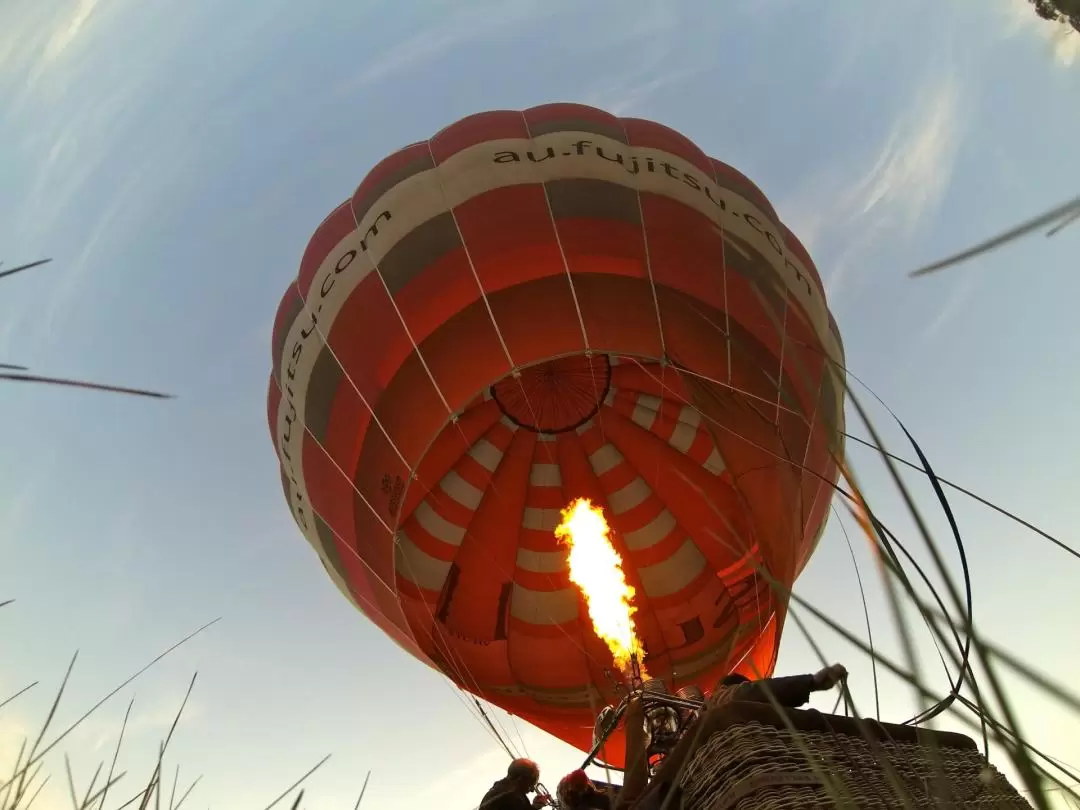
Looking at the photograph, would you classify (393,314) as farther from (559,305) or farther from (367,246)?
(559,305)

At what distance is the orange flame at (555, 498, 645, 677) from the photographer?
679 cm

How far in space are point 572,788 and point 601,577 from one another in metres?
3.69

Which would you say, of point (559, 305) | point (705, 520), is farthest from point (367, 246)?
point (705, 520)

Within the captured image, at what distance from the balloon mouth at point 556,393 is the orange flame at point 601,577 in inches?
34.7

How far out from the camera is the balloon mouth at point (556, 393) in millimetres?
7324

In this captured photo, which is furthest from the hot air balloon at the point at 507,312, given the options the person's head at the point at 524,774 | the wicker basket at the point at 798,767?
the wicker basket at the point at 798,767

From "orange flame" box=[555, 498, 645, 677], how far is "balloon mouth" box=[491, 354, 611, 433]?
88cm

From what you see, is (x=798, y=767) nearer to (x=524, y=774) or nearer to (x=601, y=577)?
(x=524, y=774)

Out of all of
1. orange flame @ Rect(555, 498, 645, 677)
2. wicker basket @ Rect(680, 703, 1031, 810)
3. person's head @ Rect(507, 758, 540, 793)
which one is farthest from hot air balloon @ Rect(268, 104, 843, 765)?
wicker basket @ Rect(680, 703, 1031, 810)

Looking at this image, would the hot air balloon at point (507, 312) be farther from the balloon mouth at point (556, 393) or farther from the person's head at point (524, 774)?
the person's head at point (524, 774)

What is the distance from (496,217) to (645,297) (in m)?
1.27

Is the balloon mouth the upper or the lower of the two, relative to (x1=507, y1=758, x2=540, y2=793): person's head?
upper

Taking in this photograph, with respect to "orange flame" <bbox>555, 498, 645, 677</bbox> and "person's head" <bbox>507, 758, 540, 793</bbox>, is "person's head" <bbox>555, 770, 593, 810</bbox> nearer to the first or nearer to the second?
"person's head" <bbox>507, 758, 540, 793</bbox>

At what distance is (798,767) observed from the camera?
179cm
